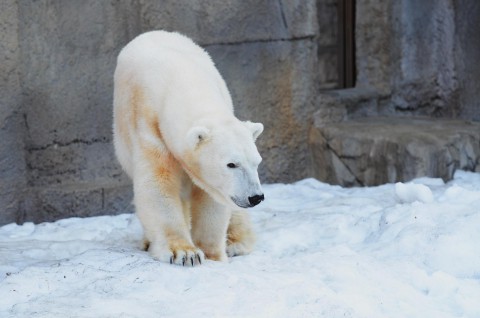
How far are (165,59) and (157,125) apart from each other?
34 centimetres

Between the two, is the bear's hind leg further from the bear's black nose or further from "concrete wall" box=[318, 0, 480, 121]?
"concrete wall" box=[318, 0, 480, 121]

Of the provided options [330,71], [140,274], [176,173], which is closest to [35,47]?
[176,173]

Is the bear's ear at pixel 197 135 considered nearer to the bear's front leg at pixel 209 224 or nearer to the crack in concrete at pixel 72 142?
the bear's front leg at pixel 209 224

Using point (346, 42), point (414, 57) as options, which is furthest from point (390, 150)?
point (346, 42)

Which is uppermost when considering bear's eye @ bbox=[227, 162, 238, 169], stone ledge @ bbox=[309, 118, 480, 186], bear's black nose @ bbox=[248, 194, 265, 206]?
bear's eye @ bbox=[227, 162, 238, 169]

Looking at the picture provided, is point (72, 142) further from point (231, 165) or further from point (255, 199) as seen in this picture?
point (255, 199)

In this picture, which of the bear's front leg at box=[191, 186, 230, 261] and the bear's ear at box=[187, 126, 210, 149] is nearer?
the bear's ear at box=[187, 126, 210, 149]

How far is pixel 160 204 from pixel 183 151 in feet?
1.02

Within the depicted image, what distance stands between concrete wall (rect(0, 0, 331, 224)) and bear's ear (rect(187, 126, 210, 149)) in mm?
1936

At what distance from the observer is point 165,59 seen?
4207mm

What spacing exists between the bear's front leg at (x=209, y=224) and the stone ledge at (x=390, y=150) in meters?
2.26

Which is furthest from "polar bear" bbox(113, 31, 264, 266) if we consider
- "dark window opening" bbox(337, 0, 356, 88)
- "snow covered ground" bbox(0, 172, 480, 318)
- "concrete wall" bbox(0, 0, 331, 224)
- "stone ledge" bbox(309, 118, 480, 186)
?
"dark window opening" bbox(337, 0, 356, 88)

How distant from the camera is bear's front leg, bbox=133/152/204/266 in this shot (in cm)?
403

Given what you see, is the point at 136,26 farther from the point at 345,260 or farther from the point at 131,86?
the point at 345,260
